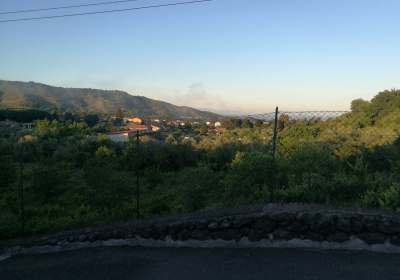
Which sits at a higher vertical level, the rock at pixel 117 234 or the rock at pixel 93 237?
the rock at pixel 117 234

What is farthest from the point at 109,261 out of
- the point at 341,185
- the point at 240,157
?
the point at 240,157

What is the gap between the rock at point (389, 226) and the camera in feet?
11.7

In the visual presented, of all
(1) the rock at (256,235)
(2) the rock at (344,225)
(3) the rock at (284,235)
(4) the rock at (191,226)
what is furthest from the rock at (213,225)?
(2) the rock at (344,225)

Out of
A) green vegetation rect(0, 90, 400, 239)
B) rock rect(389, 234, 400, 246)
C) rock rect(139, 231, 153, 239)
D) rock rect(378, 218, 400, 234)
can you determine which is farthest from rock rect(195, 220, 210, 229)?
A: rock rect(389, 234, 400, 246)

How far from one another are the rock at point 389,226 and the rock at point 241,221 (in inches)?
70.3

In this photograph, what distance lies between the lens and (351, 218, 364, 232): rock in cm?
365

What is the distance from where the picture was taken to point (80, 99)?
93688 millimetres

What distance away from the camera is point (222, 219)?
13.4ft

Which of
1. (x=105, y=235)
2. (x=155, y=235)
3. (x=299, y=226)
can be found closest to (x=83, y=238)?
(x=105, y=235)

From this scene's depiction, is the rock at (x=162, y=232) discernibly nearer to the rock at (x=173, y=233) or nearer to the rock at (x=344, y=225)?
the rock at (x=173, y=233)

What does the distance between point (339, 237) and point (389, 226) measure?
0.66 metres

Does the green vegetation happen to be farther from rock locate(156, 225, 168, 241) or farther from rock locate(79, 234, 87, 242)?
rock locate(79, 234, 87, 242)

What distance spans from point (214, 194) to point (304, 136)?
11.0 meters

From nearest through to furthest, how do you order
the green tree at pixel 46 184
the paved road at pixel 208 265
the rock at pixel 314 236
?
the paved road at pixel 208 265 < the rock at pixel 314 236 < the green tree at pixel 46 184
